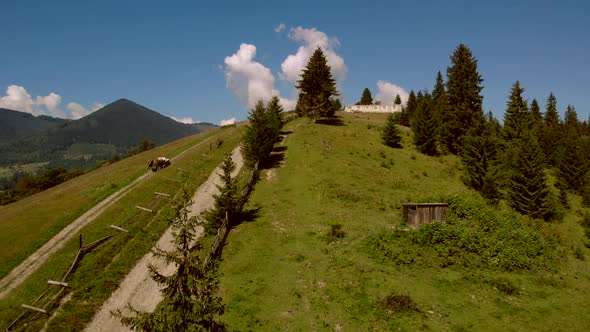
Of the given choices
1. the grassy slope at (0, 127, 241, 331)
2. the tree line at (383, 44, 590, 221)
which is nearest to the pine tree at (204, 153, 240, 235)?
the grassy slope at (0, 127, 241, 331)

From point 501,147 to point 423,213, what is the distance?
33.9 meters

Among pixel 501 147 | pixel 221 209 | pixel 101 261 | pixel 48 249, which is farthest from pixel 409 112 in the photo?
pixel 48 249

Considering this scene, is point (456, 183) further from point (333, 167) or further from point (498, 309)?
point (498, 309)

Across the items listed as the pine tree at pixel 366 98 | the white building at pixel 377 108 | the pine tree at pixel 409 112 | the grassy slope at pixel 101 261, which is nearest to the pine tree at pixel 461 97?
the pine tree at pixel 409 112

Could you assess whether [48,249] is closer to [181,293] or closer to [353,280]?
[181,293]

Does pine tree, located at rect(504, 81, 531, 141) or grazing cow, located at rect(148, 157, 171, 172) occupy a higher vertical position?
pine tree, located at rect(504, 81, 531, 141)

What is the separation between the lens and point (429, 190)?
44.4 meters

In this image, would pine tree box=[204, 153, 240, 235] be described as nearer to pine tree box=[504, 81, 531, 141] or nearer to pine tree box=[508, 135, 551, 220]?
pine tree box=[508, 135, 551, 220]

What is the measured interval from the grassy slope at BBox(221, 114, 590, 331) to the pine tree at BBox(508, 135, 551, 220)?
2.62 meters

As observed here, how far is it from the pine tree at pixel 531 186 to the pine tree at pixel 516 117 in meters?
17.6

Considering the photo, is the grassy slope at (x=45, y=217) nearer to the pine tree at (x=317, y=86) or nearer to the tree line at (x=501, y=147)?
the pine tree at (x=317, y=86)

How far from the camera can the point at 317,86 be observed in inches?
2958

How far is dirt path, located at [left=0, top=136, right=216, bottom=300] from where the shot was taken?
25.8 m

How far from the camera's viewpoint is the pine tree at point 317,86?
74.4m
